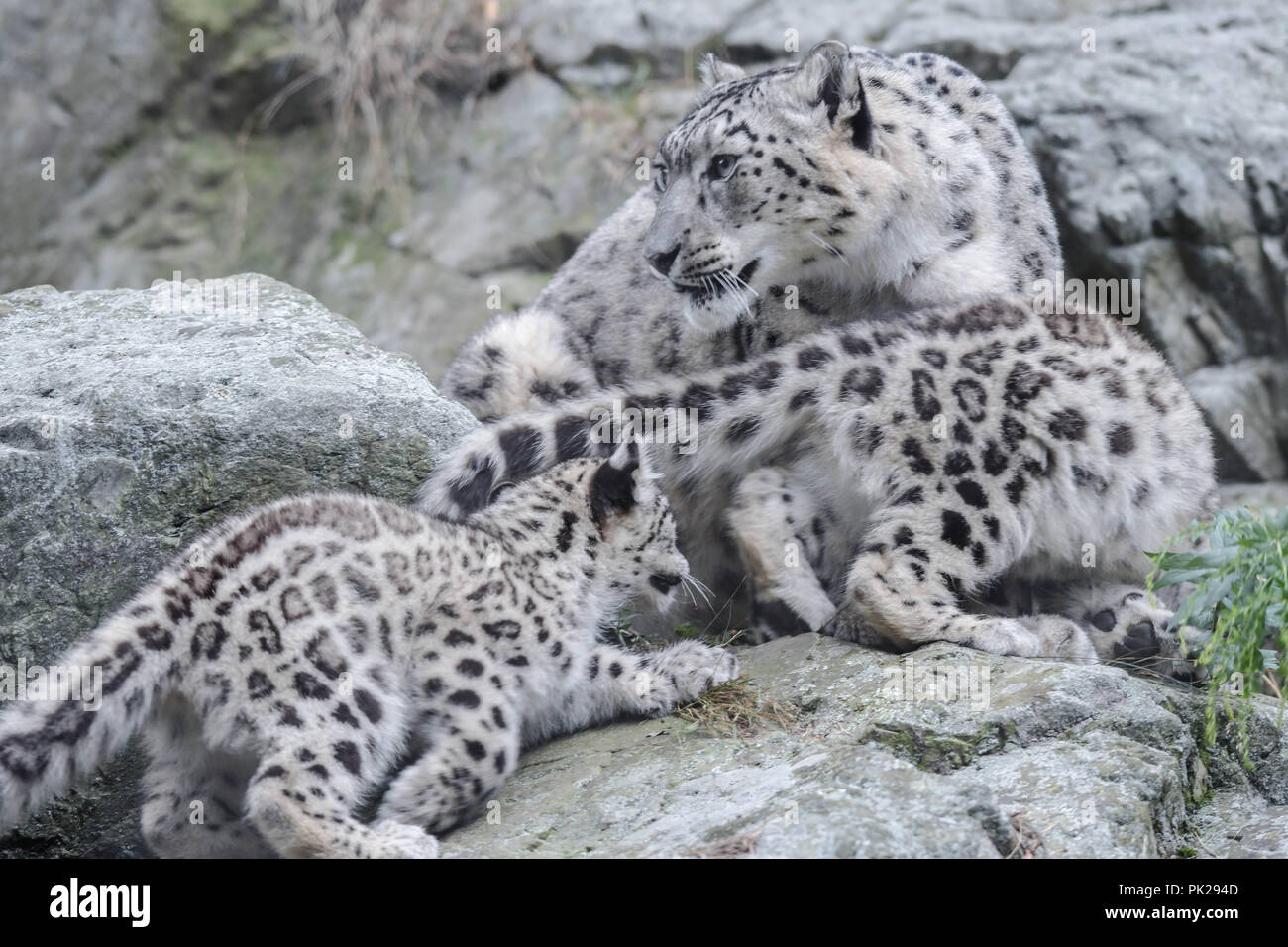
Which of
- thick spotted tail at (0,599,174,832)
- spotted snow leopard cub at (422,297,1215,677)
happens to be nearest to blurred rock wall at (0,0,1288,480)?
spotted snow leopard cub at (422,297,1215,677)

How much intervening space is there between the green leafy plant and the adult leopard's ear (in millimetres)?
2232

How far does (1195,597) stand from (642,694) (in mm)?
1767

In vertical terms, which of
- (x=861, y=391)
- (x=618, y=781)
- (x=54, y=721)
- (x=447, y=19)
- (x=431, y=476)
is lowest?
(x=618, y=781)

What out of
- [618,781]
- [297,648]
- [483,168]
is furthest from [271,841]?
[483,168]

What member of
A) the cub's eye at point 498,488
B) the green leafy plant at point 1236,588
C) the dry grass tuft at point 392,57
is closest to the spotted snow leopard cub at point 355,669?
the cub's eye at point 498,488

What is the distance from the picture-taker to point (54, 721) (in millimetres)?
3990

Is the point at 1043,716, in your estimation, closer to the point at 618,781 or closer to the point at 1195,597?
the point at 1195,597

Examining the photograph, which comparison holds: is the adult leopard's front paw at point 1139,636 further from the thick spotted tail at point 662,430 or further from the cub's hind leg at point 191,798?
the cub's hind leg at point 191,798

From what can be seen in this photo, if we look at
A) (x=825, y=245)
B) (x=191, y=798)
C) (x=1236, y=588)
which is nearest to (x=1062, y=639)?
(x=1236, y=588)

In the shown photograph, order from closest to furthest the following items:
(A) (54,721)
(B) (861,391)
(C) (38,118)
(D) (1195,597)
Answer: (A) (54,721) → (D) (1195,597) → (B) (861,391) → (C) (38,118)

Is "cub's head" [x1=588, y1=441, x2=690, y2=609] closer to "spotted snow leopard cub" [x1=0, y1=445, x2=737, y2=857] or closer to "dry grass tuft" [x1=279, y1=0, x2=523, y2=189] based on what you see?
"spotted snow leopard cub" [x1=0, y1=445, x2=737, y2=857]

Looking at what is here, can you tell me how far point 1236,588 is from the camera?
14.6 ft

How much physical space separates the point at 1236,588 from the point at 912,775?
3.99 ft

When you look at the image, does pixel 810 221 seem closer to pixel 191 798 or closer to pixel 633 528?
pixel 633 528
